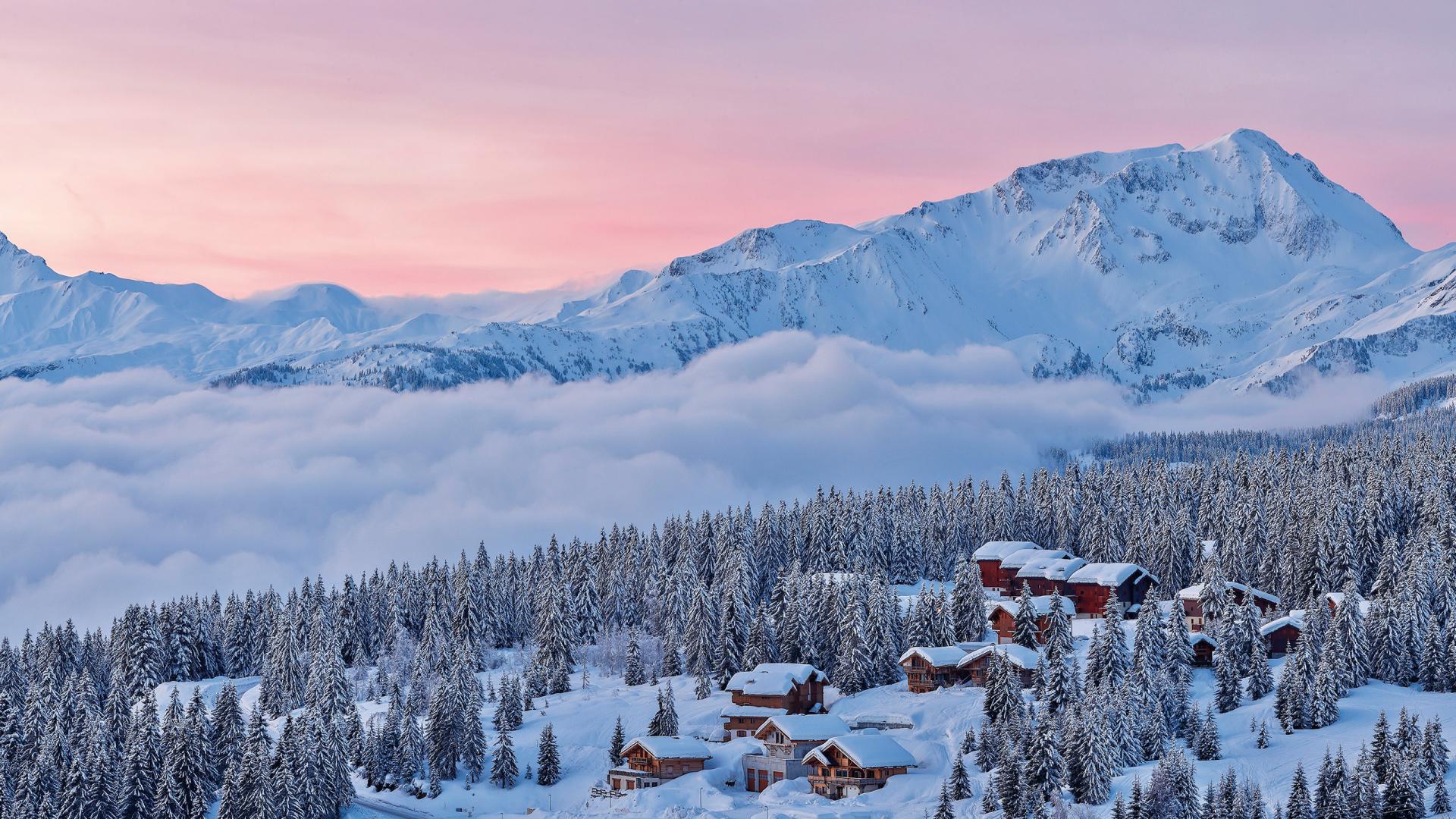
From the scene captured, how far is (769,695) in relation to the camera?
13488 centimetres

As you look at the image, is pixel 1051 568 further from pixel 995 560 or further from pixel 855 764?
pixel 855 764

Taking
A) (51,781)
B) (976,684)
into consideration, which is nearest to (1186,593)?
(976,684)

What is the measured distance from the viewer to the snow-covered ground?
10975cm

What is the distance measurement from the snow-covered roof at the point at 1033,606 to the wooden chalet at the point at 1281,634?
16976 millimetres

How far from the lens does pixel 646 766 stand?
12569 cm

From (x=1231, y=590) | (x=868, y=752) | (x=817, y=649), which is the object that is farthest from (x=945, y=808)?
(x=1231, y=590)

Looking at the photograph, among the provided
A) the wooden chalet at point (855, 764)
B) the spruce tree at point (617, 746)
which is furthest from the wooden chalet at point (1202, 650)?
the spruce tree at point (617, 746)

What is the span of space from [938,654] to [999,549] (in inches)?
1699

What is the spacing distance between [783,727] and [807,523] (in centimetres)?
6337

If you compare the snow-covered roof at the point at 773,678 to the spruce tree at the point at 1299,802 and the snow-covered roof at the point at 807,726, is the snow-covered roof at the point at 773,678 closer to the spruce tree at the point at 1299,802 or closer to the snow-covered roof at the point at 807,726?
the snow-covered roof at the point at 807,726

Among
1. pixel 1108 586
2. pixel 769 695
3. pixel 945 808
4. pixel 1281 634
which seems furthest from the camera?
pixel 1108 586

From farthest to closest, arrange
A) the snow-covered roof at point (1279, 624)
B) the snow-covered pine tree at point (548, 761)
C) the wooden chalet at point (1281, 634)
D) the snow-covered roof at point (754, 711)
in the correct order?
the wooden chalet at point (1281, 634)
the snow-covered roof at point (1279, 624)
the snow-covered roof at point (754, 711)
the snow-covered pine tree at point (548, 761)

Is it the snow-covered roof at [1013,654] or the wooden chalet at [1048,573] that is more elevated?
the wooden chalet at [1048,573]

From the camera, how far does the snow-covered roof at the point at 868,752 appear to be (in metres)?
119
